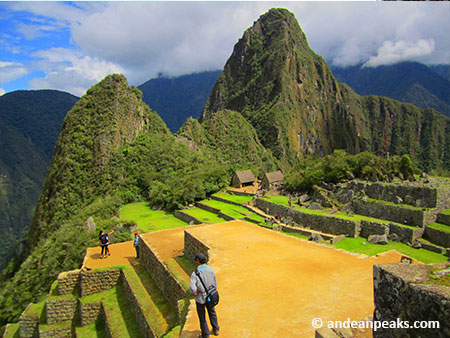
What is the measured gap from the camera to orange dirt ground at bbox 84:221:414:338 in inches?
240

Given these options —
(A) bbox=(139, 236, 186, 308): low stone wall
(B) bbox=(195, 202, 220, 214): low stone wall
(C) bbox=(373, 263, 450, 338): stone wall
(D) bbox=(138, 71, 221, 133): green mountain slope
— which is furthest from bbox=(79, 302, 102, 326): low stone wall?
(D) bbox=(138, 71, 221, 133): green mountain slope

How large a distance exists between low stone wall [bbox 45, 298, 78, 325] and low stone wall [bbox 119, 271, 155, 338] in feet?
6.96

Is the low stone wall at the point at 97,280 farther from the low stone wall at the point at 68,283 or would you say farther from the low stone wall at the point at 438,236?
the low stone wall at the point at 438,236

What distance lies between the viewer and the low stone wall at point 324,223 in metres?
18.7

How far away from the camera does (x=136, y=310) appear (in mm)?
10492

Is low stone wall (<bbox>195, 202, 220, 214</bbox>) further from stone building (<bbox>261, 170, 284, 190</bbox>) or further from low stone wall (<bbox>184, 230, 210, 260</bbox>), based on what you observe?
low stone wall (<bbox>184, 230, 210, 260</bbox>)

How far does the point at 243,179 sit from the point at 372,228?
2740 centimetres

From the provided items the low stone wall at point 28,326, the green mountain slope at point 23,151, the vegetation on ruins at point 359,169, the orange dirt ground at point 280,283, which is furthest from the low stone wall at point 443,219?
the green mountain slope at point 23,151

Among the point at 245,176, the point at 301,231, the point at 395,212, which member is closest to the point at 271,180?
the point at 245,176

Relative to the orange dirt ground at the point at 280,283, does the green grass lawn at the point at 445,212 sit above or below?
below

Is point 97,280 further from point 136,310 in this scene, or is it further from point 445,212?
point 445,212

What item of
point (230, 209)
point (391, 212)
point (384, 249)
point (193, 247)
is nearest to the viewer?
point (193, 247)

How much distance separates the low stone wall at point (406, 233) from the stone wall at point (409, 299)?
15302 millimetres

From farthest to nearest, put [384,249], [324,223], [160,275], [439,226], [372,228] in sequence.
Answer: [324,223] < [372,228] < [439,226] < [384,249] < [160,275]
